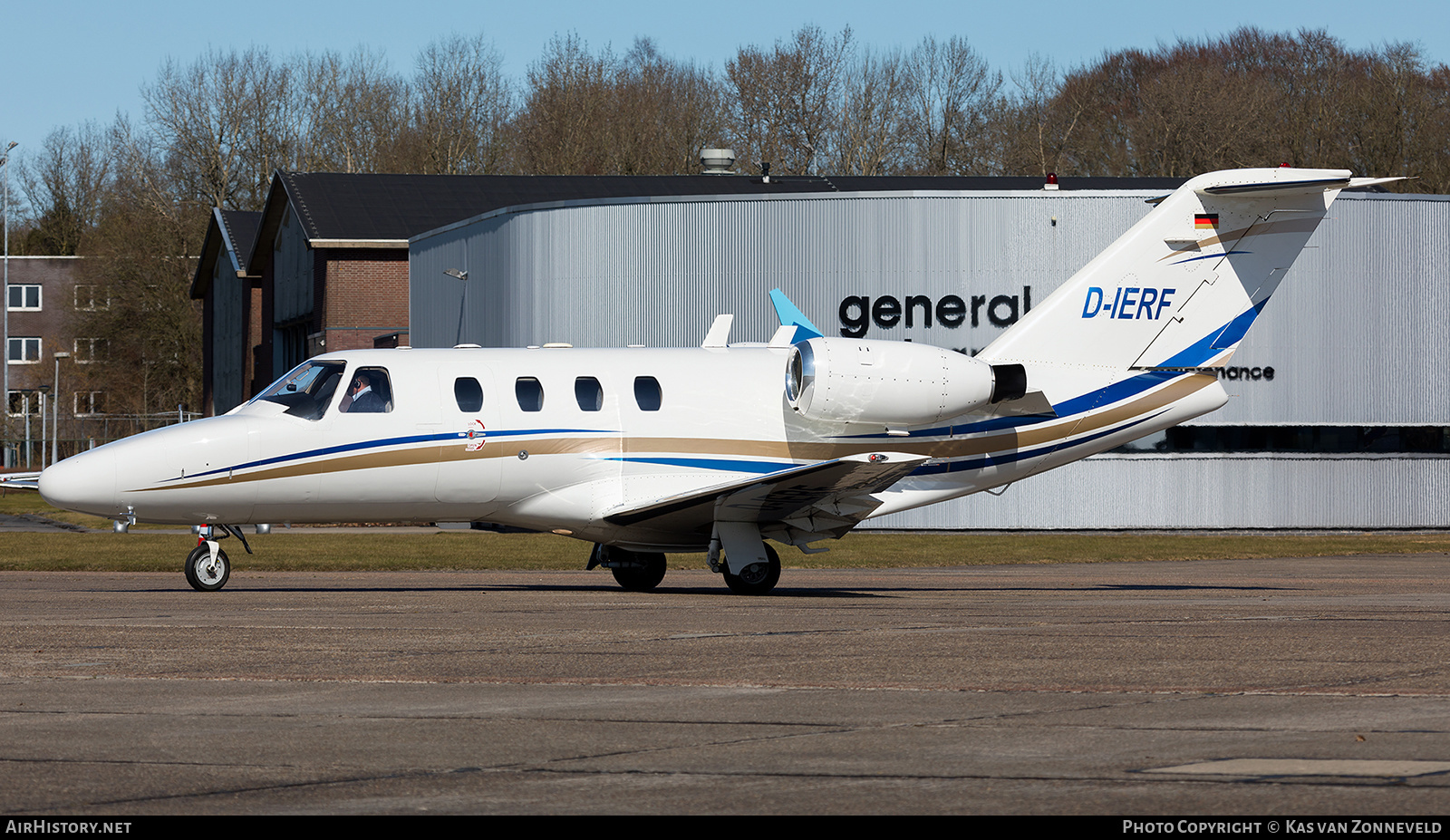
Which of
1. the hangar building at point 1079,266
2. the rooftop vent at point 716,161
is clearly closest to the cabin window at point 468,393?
the hangar building at point 1079,266

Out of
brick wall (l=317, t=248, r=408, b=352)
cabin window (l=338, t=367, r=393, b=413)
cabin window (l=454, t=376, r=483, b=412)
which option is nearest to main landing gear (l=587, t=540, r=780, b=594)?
cabin window (l=454, t=376, r=483, b=412)

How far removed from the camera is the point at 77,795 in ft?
21.5

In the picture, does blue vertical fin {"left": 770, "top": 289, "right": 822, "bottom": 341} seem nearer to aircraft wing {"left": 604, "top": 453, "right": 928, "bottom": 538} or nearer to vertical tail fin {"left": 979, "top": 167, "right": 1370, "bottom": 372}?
vertical tail fin {"left": 979, "top": 167, "right": 1370, "bottom": 372}

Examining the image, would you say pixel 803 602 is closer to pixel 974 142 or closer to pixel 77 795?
pixel 77 795

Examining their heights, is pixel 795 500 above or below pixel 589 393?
below

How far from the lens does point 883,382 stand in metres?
19.0

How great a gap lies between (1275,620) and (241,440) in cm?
1119

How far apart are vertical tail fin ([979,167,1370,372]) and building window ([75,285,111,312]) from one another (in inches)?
3038

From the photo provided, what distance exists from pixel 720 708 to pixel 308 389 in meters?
10.7

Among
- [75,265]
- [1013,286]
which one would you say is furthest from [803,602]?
[75,265]

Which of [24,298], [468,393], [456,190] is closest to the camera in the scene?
[468,393]

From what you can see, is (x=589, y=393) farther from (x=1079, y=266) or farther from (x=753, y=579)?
(x=1079, y=266)

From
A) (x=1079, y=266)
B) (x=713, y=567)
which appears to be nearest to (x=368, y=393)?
(x=713, y=567)

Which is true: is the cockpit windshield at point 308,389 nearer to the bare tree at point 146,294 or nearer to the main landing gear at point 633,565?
the main landing gear at point 633,565
